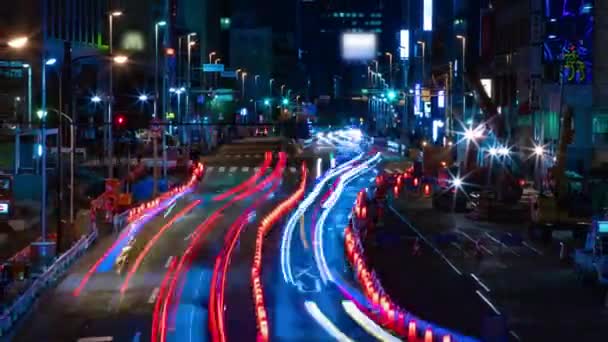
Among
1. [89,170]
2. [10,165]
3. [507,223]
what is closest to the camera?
[507,223]

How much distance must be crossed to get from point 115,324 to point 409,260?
15121mm

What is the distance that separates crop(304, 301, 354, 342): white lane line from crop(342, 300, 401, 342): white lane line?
0.69 meters

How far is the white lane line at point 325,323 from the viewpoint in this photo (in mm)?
23828

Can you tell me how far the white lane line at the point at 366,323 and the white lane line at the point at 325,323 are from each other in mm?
688

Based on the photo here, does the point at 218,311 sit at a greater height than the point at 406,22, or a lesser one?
lesser

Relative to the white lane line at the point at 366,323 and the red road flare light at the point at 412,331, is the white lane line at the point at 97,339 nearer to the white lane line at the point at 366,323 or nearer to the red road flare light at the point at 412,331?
the white lane line at the point at 366,323

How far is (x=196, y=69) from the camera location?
138m

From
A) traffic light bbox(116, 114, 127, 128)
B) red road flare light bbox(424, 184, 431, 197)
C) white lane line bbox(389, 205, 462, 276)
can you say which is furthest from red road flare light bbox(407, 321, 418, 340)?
red road flare light bbox(424, 184, 431, 197)

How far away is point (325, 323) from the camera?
25.6 meters

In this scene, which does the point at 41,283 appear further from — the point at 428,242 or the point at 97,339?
the point at 428,242

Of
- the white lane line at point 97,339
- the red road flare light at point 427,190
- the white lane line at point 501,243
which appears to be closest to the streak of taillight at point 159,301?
the white lane line at point 97,339

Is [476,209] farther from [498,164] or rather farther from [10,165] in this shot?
[10,165]

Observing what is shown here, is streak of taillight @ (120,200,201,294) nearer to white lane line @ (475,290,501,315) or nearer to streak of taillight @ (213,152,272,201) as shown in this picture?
streak of taillight @ (213,152,272,201)

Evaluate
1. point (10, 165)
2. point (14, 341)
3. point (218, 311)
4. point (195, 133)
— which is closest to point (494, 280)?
point (218, 311)
